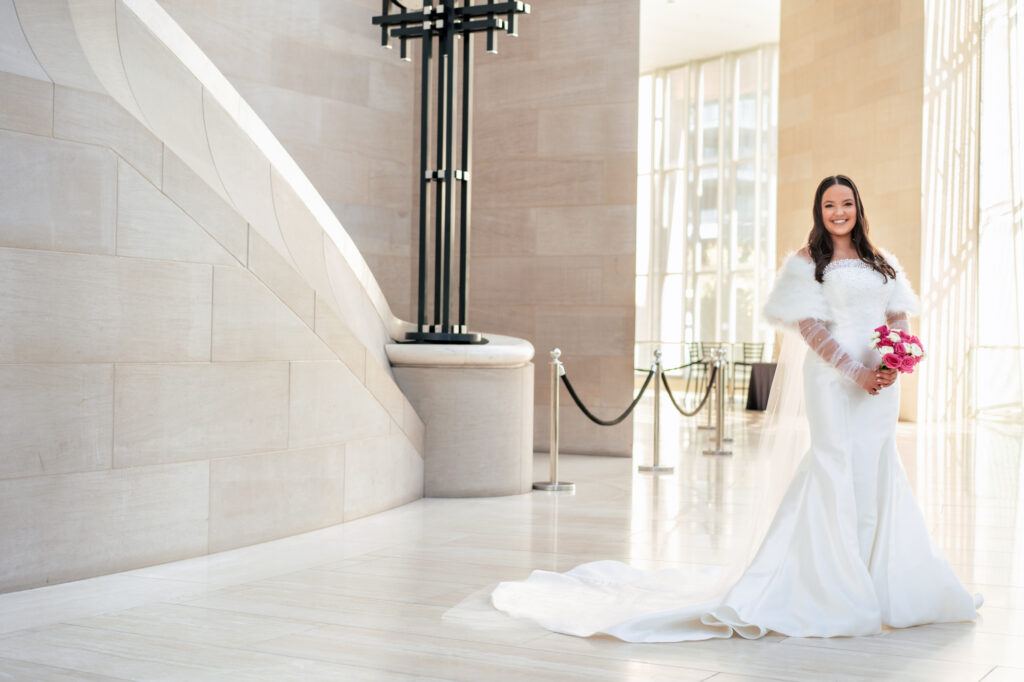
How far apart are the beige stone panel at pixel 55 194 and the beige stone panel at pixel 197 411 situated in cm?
67

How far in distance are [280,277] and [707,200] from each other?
69.2 feet

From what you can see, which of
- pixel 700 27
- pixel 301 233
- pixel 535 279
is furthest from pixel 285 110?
pixel 700 27

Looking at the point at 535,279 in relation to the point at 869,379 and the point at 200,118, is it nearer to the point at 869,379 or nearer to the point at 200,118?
the point at 200,118

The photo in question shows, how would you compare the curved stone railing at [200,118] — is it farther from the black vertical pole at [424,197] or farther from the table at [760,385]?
the table at [760,385]

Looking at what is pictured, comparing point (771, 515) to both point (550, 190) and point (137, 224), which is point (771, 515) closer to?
point (137, 224)

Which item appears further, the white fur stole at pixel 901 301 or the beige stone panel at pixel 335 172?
the beige stone panel at pixel 335 172

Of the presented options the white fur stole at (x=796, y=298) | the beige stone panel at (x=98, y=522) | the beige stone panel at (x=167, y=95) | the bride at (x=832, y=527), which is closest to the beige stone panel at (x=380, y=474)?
the beige stone panel at (x=98, y=522)

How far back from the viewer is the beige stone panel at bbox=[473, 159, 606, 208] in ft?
37.4

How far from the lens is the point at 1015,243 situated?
56.2 feet

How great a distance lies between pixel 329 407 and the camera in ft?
21.7

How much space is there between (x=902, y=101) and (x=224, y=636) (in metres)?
16.3

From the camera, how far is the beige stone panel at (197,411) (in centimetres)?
522

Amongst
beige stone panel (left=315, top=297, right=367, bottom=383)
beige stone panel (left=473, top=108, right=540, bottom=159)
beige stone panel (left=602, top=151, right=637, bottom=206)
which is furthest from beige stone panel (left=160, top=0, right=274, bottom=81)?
beige stone panel (left=315, top=297, right=367, bottom=383)

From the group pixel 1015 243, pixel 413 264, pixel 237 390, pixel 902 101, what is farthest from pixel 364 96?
pixel 1015 243
